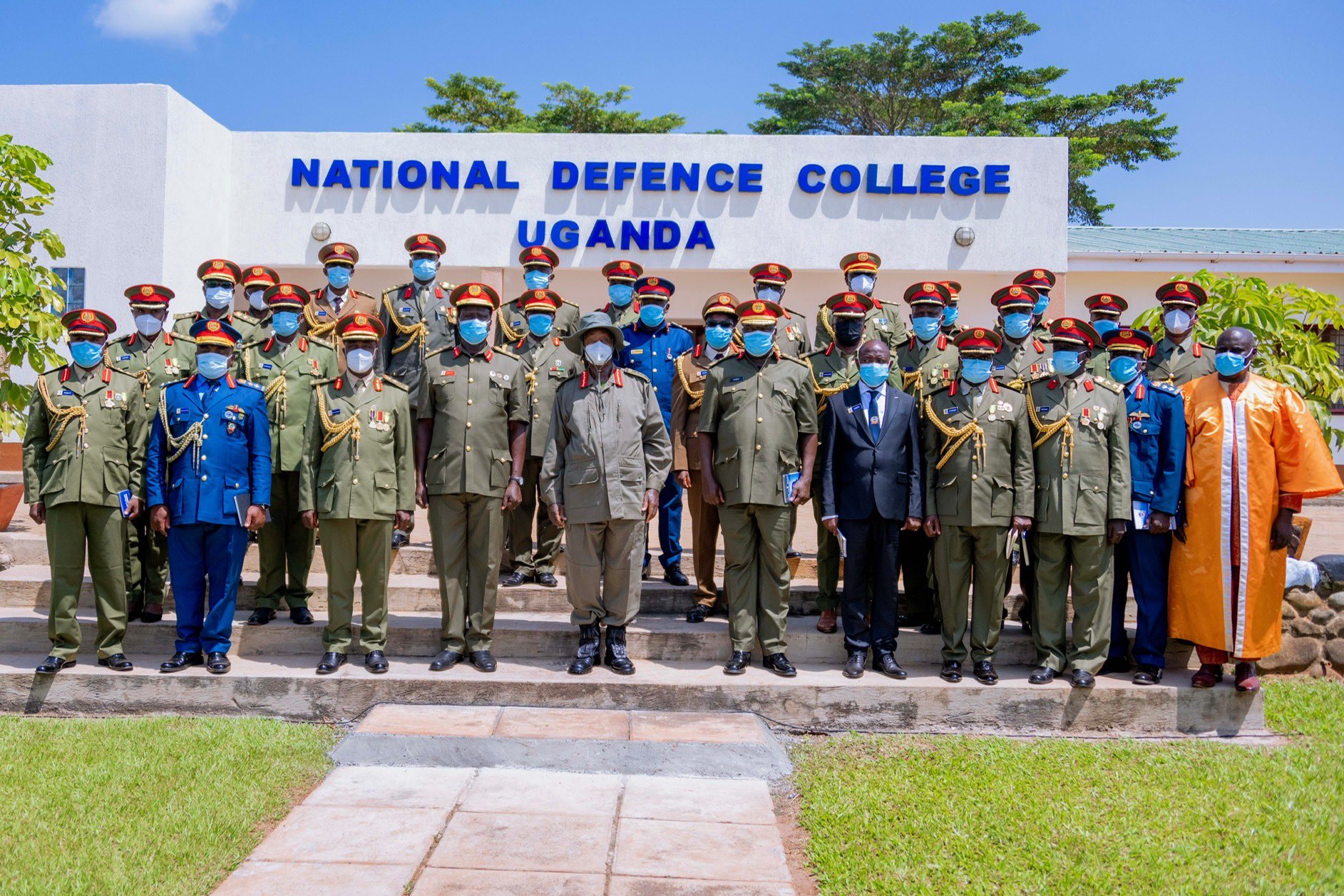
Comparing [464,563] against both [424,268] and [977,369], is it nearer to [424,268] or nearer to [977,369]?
[424,268]

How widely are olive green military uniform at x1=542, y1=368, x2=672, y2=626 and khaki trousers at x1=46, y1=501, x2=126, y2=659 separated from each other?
2.32m

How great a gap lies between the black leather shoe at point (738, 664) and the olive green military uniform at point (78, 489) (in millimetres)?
3258

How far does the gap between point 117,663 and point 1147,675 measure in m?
5.48

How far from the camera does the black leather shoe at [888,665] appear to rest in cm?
563

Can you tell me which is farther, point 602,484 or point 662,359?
point 662,359

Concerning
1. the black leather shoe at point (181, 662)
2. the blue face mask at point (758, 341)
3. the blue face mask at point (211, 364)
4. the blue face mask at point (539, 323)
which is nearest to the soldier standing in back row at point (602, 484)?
the blue face mask at point (758, 341)

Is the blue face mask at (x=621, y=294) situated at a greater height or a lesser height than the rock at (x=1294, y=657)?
greater

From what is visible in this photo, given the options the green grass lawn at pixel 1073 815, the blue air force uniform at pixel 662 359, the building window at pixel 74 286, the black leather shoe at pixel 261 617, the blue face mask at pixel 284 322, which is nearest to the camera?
the green grass lawn at pixel 1073 815

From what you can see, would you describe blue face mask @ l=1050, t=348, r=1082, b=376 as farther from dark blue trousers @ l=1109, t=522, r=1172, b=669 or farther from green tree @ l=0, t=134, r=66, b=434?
green tree @ l=0, t=134, r=66, b=434

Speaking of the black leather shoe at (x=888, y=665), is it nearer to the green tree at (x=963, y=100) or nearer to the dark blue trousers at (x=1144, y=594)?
the dark blue trousers at (x=1144, y=594)

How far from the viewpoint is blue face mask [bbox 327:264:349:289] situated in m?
6.97

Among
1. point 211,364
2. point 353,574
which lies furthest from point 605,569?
point 211,364

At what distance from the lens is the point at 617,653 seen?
18.7ft

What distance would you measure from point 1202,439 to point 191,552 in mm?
5467
